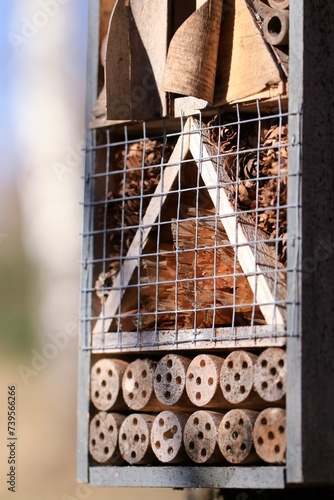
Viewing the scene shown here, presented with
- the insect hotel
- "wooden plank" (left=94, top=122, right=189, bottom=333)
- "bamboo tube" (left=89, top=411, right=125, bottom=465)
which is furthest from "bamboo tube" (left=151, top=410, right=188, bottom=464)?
"wooden plank" (left=94, top=122, right=189, bottom=333)

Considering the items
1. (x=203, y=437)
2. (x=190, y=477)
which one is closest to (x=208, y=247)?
(x=203, y=437)

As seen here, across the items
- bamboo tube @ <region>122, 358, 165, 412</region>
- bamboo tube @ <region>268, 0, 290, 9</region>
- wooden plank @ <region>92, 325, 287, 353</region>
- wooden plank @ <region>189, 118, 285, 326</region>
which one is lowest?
bamboo tube @ <region>122, 358, 165, 412</region>

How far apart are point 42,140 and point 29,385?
5.59ft

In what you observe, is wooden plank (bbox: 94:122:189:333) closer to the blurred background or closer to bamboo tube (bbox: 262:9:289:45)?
bamboo tube (bbox: 262:9:289:45)

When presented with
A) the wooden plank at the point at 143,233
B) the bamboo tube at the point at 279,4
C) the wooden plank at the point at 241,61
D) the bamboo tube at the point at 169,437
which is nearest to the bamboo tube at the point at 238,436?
the bamboo tube at the point at 169,437

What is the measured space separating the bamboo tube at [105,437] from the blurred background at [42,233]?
11.3 ft

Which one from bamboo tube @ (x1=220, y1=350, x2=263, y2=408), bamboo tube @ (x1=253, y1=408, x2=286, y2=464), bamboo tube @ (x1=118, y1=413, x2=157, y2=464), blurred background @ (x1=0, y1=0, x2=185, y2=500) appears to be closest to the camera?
bamboo tube @ (x1=253, y1=408, x2=286, y2=464)

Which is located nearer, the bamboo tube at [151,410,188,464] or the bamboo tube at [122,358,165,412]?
the bamboo tube at [151,410,188,464]

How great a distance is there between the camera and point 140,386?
3.42 m

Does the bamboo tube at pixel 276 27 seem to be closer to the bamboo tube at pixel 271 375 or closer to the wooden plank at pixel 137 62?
the wooden plank at pixel 137 62

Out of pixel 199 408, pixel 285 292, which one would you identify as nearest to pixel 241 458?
pixel 199 408

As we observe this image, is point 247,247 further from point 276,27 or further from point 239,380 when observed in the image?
→ point 276,27

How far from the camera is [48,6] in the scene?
190 inches

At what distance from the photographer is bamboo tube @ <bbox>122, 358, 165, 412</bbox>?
340cm
